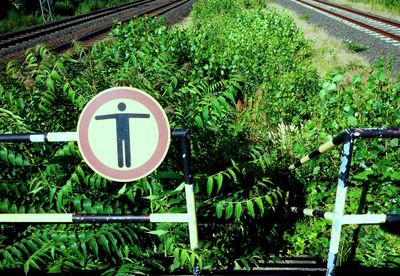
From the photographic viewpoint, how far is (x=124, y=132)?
2.00 m

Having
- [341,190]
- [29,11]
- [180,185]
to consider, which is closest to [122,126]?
[180,185]

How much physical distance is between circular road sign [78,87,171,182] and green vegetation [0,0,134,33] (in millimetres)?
21850

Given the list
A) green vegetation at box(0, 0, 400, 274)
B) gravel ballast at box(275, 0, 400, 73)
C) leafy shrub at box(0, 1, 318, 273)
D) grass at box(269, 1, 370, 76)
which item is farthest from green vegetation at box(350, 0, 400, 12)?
leafy shrub at box(0, 1, 318, 273)

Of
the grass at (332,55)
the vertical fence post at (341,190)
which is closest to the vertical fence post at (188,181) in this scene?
the vertical fence post at (341,190)

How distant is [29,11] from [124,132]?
3144 cm

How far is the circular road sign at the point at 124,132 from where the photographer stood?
1979 mm

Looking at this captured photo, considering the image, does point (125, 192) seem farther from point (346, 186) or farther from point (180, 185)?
point (346, 186)

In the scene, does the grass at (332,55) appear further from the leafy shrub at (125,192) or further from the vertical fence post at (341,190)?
the vertical fence post at (341,190)

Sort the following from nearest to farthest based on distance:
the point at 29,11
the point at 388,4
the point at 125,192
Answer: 1. the point at 125,192
2. the point at 388,4
3. the point at 29,11

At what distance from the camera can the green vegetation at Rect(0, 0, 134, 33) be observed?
2227 centimetres

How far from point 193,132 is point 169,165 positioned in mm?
450

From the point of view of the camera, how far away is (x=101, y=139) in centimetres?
201

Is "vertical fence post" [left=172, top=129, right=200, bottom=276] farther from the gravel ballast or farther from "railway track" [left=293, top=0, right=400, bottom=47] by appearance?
"railway track" [left=293, top=0, right=400, bottom=47]

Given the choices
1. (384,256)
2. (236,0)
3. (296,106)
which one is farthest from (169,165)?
(236,0)
